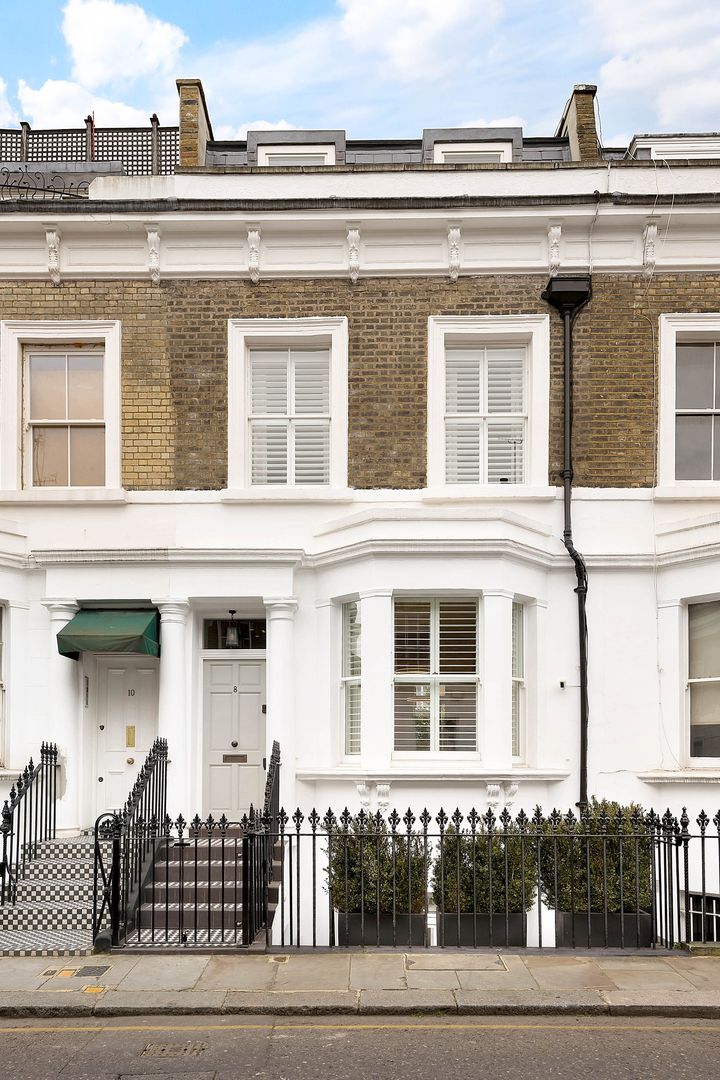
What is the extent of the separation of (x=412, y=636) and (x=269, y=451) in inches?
112

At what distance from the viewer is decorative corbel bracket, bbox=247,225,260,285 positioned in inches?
472

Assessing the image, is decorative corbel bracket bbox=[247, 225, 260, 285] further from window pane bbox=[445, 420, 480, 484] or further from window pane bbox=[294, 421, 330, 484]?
window pane bbox=[445, 420, 480, 484]

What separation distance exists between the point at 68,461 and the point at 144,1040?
7239mm

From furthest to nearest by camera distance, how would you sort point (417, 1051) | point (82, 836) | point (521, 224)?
point (521, 224), point (82, 836), point (417, 1051)

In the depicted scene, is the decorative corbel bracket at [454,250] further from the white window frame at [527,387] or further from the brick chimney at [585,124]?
the brick chimney at [585,124]

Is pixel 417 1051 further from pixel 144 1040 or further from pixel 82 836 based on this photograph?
pixel 82 836

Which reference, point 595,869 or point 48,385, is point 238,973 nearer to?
point 595,869

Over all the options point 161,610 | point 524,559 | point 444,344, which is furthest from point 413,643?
point 444,344

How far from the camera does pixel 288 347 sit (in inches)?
485

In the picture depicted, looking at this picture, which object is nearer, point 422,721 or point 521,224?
point 422,721

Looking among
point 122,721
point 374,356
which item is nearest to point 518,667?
point 374,356

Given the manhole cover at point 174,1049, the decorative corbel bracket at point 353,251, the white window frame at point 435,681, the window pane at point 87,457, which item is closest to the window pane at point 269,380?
the decorative corbel bracket at point 353,251

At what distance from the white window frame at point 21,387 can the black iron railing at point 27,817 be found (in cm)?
310

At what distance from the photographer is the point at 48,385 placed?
12.3 m
